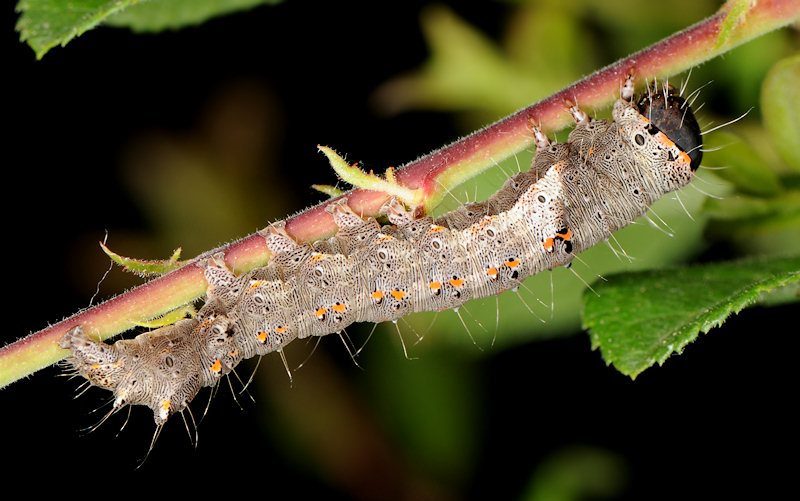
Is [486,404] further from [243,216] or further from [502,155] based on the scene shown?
[502,155]

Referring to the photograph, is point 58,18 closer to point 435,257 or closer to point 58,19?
point 58,19

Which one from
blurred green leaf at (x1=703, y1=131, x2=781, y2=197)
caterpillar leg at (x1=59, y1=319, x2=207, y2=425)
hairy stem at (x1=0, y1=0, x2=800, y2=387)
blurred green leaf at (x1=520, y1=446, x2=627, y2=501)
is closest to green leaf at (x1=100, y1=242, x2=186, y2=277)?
hairy stem at (x1=0, y1=0, x2=800, y2=387)

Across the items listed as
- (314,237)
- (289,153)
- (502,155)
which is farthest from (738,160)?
(289,153)

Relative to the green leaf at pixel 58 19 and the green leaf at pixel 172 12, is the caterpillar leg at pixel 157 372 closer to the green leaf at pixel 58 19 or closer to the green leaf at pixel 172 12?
the green leaf at pixel 58 19

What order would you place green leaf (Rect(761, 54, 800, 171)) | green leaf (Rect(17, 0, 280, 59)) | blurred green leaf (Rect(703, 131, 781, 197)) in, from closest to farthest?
green leaf (Rect(17, 0, 280, 59)), green leaf (Rect(761, 54, 800, 171)), blurred green leaf (Rect(703, 131, 781, 197))

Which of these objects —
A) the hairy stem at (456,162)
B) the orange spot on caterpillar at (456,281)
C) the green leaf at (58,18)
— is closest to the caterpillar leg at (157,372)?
the hairy stem at (456,162)

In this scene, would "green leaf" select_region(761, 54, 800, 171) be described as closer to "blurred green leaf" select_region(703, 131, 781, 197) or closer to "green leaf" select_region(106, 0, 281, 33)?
"blurred green leaf" select_region(703, 131, 781, 197)
